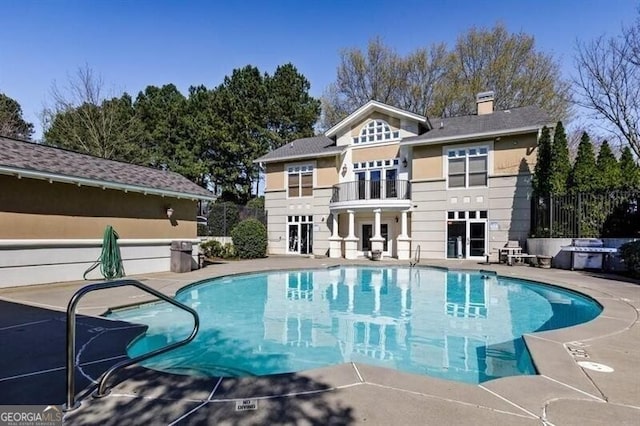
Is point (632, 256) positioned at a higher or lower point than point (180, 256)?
higher

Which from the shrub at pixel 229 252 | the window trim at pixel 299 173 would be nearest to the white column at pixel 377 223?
the window trim at pixel 299 173

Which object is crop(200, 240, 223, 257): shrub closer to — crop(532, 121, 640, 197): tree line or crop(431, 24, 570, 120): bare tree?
crop(532, 121, 640, 197): tree line

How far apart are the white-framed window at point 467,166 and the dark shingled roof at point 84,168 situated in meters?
11.5

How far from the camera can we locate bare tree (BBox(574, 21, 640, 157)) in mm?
17469

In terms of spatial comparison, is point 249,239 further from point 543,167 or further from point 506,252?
point 543,167

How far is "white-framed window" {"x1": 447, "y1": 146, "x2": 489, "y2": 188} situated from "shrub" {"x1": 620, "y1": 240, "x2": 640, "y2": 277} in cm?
651

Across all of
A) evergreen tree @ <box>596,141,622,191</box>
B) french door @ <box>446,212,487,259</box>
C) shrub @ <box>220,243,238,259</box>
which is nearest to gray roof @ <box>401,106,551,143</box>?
evergreen tree @ <box>596,141,622,191</box>

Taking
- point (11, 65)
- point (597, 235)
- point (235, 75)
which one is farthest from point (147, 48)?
point (597, 235)

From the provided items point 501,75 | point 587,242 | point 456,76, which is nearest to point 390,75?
point 456,76

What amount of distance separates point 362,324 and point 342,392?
4208mm

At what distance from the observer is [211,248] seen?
→ 18359mm

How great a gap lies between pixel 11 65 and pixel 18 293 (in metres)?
17.7

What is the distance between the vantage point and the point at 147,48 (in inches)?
673

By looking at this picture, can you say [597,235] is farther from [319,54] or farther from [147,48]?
[147,48]
